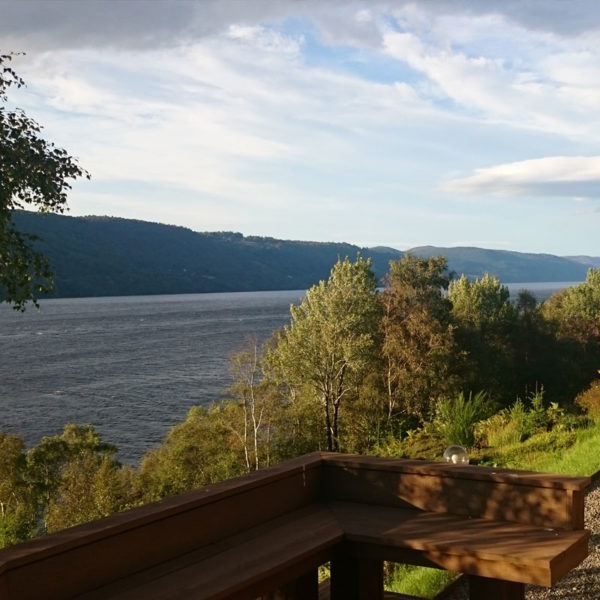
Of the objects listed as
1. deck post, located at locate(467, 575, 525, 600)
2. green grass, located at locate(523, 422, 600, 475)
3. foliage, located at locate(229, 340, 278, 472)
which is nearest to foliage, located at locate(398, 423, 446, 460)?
foliage, located at locate(229, 340, 278, 472)

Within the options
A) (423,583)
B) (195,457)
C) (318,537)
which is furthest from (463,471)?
(195,457)

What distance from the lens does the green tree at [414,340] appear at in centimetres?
3123

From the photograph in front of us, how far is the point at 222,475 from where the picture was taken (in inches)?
1252

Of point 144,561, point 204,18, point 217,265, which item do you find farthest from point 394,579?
point 217,265

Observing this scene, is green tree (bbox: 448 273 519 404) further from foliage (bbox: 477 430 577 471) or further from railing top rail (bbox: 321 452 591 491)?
railing top rail (bbox: 321 452 591 491)

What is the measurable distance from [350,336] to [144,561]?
30482 mm

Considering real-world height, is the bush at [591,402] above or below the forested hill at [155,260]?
below

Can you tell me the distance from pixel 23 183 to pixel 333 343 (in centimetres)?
2735

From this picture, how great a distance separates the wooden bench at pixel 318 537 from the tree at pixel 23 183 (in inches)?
171

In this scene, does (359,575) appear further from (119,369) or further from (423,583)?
(119,369)

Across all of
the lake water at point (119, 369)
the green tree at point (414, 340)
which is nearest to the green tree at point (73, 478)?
the lake water at point (119, 369)

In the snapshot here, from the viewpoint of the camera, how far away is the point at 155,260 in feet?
511

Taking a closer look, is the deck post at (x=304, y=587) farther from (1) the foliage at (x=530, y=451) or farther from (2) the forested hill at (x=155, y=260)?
(2) the forested hill at (x=155, y=260)

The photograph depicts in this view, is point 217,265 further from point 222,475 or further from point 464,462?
point 464,462
